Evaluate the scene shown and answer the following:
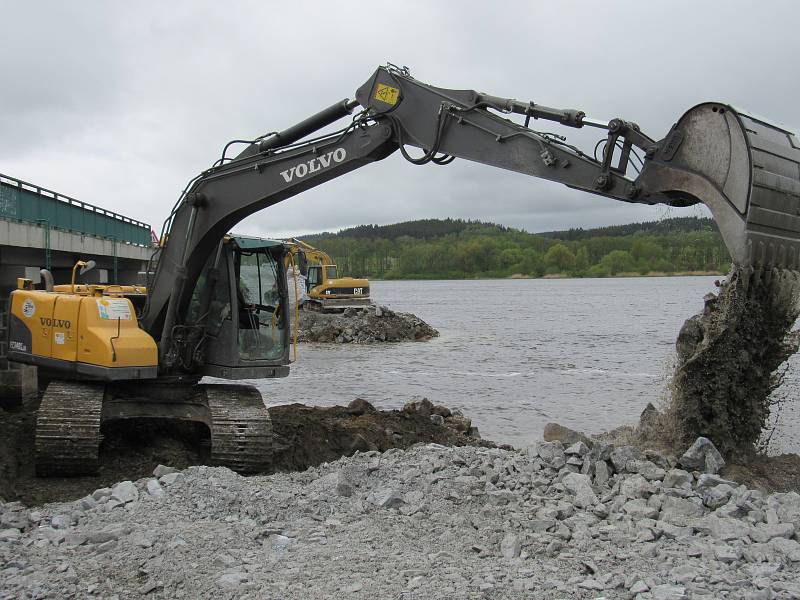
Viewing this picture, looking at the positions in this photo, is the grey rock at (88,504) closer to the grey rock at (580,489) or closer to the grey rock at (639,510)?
the grey rock at (580,489)

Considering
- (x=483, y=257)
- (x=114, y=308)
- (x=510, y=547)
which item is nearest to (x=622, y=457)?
(x=510, y=547)

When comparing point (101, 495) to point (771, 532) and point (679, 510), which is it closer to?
point (679, 510)

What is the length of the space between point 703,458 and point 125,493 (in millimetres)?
5356

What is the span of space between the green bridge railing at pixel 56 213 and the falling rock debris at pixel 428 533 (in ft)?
30.7

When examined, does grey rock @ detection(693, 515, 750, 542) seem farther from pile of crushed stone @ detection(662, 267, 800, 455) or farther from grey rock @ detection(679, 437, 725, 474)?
pile of crushed stone @ detection(662, 267, 800, 455)

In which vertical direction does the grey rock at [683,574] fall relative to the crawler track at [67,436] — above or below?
below

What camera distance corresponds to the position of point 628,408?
1694 centimetres

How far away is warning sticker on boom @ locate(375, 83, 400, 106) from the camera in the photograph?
7.98 m

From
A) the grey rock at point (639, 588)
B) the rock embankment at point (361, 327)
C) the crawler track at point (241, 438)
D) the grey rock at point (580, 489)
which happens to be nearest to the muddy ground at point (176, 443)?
the crawler track at point (241, 438)

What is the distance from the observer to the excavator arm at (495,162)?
6078 mm

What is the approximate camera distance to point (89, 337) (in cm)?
880

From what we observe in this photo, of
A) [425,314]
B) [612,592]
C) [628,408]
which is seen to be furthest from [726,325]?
[425,314]

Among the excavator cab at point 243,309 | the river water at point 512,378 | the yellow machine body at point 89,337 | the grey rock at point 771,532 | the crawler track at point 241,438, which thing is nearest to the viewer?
the grey rock at point 771,532

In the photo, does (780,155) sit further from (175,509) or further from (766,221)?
(175,509)
